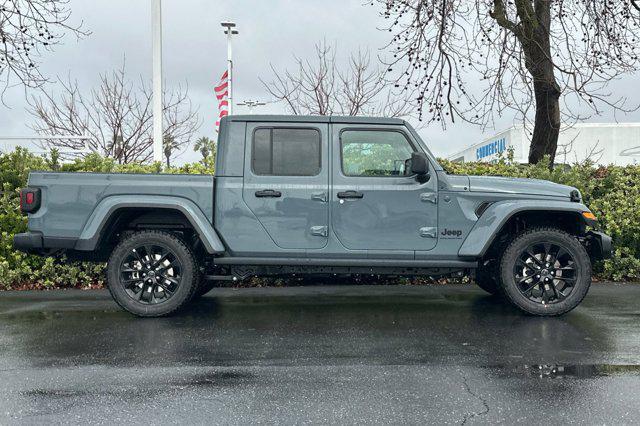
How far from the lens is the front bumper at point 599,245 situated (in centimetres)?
588

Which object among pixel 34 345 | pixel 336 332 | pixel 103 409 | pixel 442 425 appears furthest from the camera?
pixel 336 332

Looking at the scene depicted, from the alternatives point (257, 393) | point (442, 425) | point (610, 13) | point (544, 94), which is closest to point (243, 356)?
point (257, 393)

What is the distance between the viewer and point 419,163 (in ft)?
18.2

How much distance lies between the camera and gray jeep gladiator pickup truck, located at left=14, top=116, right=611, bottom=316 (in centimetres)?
568

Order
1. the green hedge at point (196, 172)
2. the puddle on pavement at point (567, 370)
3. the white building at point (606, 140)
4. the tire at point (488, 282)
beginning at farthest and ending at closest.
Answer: the white building at point (606, 140) → the green hedge at point (196, 172) → the tire at point (488, 282) → the puddle on pavement at point (567, 370)

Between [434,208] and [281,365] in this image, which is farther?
[434,208]

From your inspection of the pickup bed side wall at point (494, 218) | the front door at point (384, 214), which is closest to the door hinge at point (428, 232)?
the front door at point (384, 214)

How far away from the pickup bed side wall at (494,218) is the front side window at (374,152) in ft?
3.11

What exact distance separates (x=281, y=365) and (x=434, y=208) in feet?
7.91

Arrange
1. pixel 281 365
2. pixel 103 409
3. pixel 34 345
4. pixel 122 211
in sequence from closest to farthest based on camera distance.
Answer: pixel 103 409 → pixel 281 365 → pixel 34 345 → pixel 122 211

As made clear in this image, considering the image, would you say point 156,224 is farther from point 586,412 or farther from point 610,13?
point 610,13

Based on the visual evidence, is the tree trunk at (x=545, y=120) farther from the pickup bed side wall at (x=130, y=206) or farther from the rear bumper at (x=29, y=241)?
the rear bumper at (x=29, y=241)

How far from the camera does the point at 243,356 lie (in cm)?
453

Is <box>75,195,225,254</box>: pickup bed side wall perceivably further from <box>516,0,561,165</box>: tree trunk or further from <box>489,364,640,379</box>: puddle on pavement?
<box>516,0,561,165</box>: tree trunk
